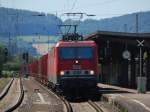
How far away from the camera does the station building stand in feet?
135

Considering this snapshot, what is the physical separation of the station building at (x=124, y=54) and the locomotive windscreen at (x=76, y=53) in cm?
468

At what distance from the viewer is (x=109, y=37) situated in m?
42.1

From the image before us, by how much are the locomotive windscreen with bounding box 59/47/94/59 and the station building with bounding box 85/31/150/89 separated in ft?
15.3

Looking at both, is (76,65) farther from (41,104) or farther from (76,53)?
(41,104)

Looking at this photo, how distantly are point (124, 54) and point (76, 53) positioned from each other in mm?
7937

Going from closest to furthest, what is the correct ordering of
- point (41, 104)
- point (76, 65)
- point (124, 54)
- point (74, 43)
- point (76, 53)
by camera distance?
point (41, 104)
point (76, 65)
point (76, 53)
point (74, 43)
point (124, 54)

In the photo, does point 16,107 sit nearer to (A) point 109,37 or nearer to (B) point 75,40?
(B) point 75,40

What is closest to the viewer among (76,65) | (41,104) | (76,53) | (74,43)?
(41,104)

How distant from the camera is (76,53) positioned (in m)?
30.0

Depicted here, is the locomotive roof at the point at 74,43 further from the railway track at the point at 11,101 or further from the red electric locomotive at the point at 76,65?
the railway track at the point at 11,101

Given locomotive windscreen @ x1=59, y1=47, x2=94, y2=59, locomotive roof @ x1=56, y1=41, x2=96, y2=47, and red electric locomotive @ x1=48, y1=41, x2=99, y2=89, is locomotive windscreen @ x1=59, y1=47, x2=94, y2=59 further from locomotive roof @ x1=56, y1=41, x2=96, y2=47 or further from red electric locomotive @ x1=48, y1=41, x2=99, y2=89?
locomotive roof @ x1=56, y1=41, x2=96, y2=47

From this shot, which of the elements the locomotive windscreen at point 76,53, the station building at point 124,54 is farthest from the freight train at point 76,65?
the station building at point 124,54

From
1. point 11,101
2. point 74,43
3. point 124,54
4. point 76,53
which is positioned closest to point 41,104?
point 11,101

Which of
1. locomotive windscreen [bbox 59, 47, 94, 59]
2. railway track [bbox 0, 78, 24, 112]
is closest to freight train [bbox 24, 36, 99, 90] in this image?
locomotive windscreen [bbox 59, 47, 94, 59]
